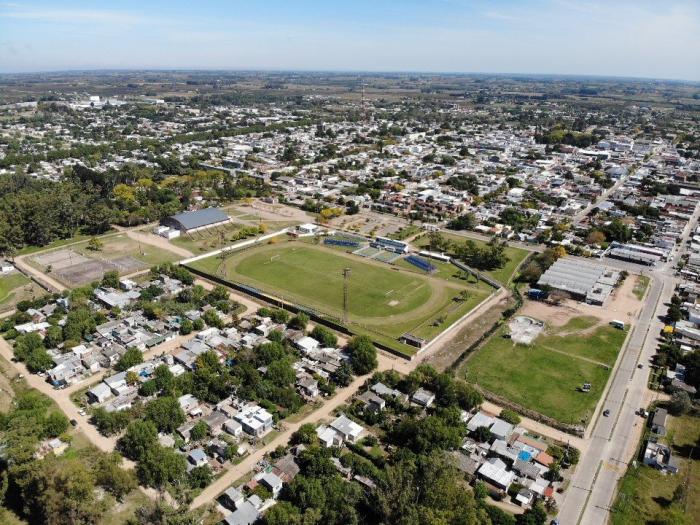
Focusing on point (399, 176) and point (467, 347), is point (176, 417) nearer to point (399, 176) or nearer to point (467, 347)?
point (467, 347)

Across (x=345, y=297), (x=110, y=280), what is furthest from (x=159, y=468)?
(x=110, y=280)

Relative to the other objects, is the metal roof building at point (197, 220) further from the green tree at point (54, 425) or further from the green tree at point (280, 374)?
the green tree at point (54, 425)

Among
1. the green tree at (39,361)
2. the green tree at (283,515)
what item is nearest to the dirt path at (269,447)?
the green tree at (283,515)

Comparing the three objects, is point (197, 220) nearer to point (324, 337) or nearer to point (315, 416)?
point (324, 337)

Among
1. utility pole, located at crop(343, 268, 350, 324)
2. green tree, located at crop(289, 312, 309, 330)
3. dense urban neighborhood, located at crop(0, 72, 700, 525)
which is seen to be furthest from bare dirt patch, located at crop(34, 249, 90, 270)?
utility pole, located at crop(343, 268, 350, 324)

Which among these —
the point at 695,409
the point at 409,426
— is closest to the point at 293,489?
the point at 409,426
